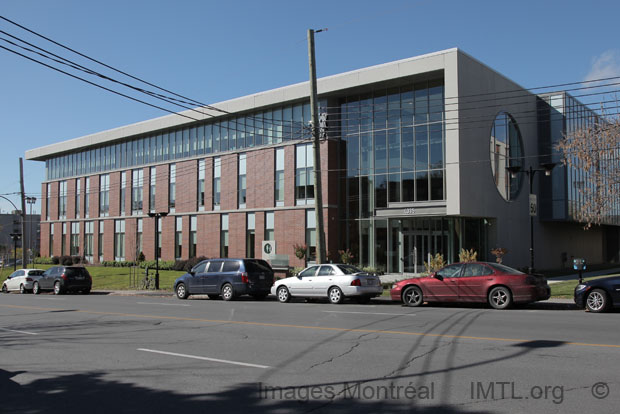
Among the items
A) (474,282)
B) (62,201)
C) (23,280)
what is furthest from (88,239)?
(474,282)

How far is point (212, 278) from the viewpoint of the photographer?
22266 millimetres

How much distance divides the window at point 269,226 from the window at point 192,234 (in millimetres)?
8747

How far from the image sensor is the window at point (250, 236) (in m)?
42.0

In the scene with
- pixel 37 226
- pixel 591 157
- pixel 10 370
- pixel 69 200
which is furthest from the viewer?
pixel 37 226

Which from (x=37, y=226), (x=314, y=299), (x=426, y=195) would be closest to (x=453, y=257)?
Result: (x=426, y=195)

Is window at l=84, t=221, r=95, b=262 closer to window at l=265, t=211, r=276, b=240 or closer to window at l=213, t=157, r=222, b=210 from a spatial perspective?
window at l=213, t=157, r=222, b=210

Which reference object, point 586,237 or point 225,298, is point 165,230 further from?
point 586,237

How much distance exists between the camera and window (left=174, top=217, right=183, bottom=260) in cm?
4794

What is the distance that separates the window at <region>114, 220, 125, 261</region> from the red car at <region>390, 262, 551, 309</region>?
42454mm

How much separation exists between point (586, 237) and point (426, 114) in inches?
1096

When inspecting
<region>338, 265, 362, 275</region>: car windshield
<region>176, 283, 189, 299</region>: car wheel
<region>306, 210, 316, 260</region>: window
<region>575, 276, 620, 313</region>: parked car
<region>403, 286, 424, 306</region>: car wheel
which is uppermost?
<region>306, 210, 316, 260</region>: window

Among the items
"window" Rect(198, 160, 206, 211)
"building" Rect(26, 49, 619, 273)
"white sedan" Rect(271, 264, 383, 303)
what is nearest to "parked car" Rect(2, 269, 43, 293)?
"building" Rect(26, 49, 619, 273)

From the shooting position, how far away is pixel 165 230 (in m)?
49.3

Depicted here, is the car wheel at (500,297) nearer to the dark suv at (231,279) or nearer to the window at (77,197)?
the dark suv at (231,279)
